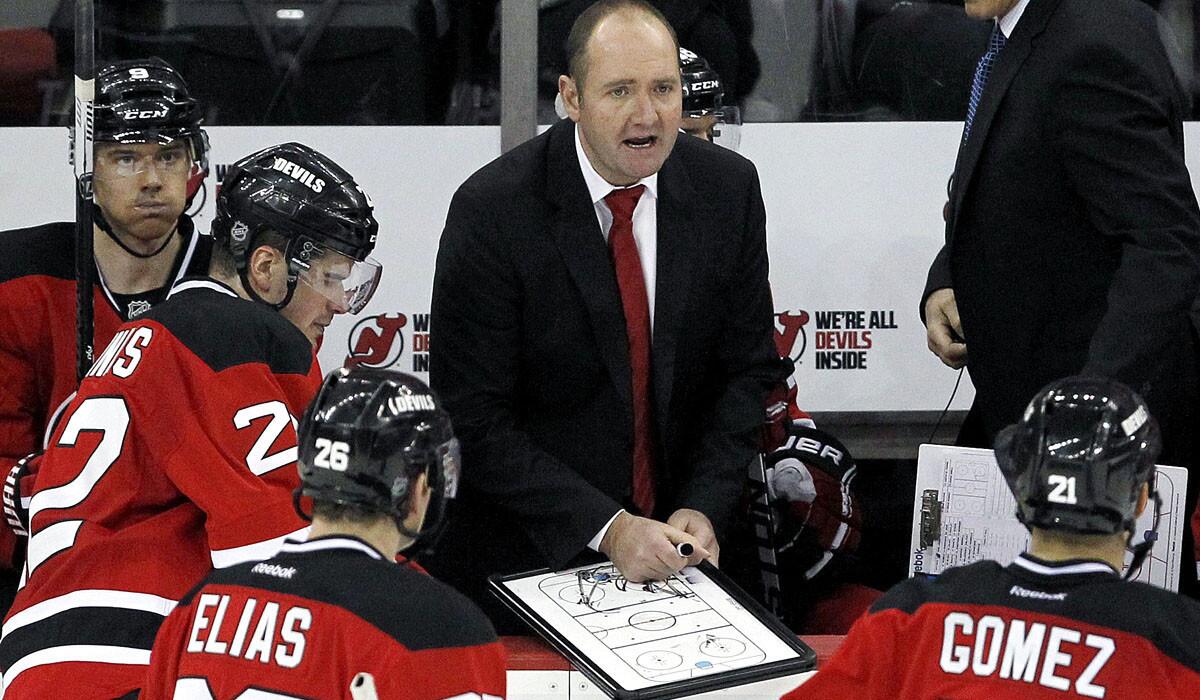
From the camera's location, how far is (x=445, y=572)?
2971mm

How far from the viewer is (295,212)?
247 centimetres

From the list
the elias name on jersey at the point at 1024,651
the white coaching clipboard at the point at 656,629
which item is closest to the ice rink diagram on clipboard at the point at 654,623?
the white coaching clipboard at the point at 656,629

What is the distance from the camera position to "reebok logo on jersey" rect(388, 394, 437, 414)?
1.91 m

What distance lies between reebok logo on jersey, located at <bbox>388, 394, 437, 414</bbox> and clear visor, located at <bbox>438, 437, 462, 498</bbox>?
0.05 m

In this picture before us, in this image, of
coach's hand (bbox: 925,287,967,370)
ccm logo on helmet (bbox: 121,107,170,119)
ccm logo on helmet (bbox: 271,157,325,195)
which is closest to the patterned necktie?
coach's hand (bbox: 925,287,967,370)

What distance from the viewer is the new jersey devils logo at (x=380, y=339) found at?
411 centimetres

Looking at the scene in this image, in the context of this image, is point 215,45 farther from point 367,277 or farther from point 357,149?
point 367,277

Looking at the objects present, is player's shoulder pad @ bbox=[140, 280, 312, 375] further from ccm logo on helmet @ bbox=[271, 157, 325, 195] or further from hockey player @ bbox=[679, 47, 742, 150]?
hockey player @ bbox=[679, 47, 742, 150]

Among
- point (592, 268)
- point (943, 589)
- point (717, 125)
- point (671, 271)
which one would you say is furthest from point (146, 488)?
point (717, 125)

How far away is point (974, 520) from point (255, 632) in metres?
1.19

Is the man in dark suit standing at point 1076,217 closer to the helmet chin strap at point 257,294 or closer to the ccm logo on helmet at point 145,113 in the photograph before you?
the helmet chin strap at point 257,294

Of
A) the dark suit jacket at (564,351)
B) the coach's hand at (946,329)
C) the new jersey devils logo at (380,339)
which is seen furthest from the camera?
the new jersey devils logo at (380,339)

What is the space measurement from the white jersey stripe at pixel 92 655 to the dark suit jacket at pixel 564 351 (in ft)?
2.42

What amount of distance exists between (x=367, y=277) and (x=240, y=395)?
370 millimetres
